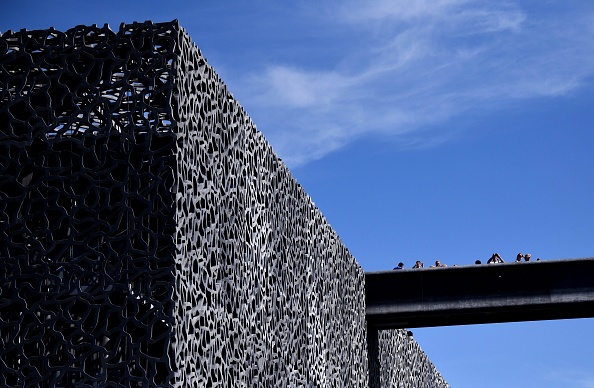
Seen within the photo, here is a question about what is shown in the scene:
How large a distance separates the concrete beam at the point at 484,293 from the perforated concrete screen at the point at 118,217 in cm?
821

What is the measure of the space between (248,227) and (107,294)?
3166 mm

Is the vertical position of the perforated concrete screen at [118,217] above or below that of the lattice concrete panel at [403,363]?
below

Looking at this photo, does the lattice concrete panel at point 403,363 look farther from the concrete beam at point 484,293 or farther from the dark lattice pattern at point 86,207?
the dark lattice pattern at point 86,207

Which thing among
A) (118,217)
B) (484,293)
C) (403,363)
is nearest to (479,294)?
(484,293)

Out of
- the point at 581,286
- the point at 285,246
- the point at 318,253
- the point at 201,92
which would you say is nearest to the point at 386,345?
the point at 581,286

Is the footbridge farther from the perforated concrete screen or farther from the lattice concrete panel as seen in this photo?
the perforated concrete screen

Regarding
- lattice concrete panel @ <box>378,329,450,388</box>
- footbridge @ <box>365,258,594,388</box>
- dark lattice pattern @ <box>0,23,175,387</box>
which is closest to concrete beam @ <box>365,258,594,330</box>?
footbridge @ <box>365,258,594,388</box>

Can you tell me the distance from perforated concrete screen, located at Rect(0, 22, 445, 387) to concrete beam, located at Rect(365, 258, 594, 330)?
8.21 meters

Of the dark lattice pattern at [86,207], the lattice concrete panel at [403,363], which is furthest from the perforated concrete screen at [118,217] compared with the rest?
the lattice concrete panel at [403,363]

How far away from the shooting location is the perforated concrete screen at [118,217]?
11.3 metres

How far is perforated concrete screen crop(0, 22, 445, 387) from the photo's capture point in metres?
11.3

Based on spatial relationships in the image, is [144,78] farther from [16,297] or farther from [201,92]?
[16,297]

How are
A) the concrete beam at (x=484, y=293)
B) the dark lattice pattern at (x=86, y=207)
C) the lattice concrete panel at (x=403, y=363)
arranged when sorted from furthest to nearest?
1. the lattice concrete panel at (x=403, y=363)
2. the concrete beam at (x=484, y=293)
3. the dark lattice pattern at (x=86, y=207)

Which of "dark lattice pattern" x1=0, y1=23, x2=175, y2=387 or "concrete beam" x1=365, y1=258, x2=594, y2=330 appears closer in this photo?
"dark lattice pattern" x1=0, y1=23, x2=175, y2=387
